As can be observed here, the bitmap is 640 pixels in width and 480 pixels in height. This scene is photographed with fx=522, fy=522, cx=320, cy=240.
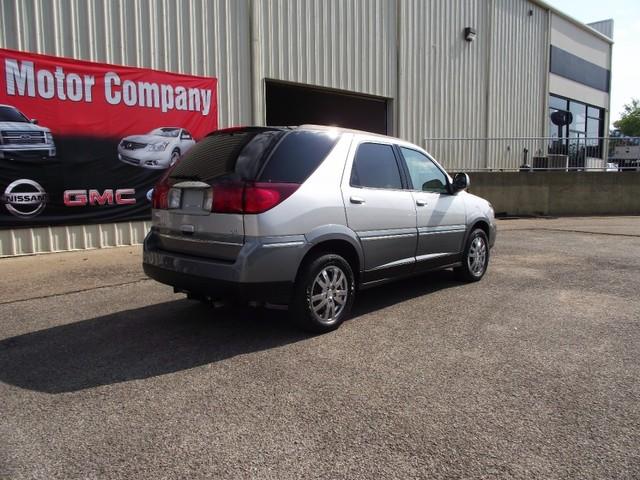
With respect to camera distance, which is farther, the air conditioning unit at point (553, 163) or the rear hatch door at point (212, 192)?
the air conditioning unit at point (553, 163)

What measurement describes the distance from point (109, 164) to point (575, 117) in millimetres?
22524

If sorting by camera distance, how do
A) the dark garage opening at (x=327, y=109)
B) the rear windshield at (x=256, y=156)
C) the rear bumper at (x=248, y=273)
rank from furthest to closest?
Answer: the dark garage opening at (x=327, y=109)
the rear windshield at (x=256, y=156)
the rear bumper at (x=248, y=273)

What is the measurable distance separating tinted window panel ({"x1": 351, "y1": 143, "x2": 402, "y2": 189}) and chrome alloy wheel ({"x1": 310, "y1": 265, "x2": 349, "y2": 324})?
2.89 ft

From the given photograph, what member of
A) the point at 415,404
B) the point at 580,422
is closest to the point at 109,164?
the point at 415,404

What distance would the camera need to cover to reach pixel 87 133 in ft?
29.6

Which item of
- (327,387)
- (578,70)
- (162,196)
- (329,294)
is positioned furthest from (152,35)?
(578,70)

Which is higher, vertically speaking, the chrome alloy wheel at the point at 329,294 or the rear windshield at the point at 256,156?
the rear windshield at the point at 256,156

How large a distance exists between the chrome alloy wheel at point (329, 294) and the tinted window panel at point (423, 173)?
1.62 meters

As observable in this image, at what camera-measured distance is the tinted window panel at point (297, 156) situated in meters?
4.28

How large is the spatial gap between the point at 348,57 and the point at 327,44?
795mm

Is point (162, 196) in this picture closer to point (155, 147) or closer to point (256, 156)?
point (256, 156)

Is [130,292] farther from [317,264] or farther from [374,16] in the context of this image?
[374,16]

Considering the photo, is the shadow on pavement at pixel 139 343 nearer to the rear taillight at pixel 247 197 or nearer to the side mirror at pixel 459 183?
the rear taillight at pixel 247 197

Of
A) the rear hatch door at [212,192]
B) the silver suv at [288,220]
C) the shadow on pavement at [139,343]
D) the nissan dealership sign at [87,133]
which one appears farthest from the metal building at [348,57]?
the silver suv at [288,220]
